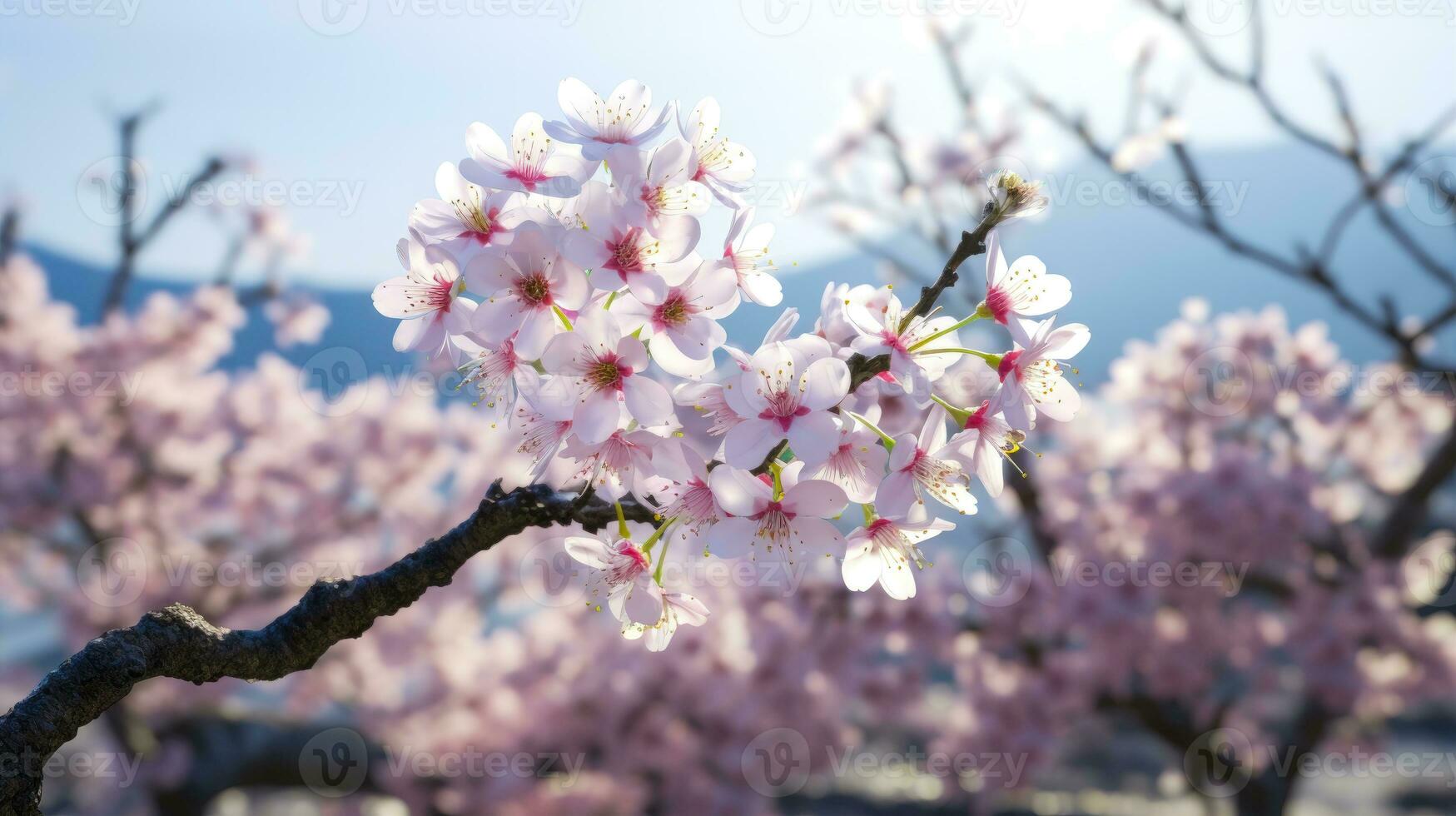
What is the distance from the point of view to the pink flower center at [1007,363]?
0.93 meters

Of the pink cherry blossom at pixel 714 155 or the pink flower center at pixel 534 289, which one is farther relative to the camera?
the pink cherry blossom at pixel 714 155

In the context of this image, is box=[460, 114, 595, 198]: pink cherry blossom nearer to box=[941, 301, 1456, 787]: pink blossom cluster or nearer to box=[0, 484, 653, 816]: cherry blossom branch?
box=[0, 484, 653, 816]: cherry blossom branch

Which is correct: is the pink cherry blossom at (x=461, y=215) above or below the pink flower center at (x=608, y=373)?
above

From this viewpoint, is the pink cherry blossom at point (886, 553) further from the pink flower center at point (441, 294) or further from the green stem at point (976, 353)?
the pink flower center at point (441, 294)

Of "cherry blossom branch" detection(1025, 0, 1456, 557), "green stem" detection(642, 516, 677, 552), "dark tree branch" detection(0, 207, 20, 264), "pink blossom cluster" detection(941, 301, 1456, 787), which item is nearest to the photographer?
"green stem" detection(642, 516, 677, 552)

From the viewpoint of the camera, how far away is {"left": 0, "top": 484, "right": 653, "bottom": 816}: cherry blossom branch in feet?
3.30

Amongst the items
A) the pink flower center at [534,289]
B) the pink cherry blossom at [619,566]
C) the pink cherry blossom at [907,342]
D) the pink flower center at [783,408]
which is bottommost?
the pink cherry blossom at [619,566]

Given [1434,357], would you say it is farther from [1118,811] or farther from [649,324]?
[1118,811]

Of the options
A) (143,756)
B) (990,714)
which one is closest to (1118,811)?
(990,714)

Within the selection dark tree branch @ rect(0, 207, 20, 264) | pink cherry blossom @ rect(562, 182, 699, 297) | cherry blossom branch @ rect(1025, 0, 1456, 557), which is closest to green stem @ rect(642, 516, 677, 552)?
pink cherry blossom @ rect(562, 182, 699, 297)

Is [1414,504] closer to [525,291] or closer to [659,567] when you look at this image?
[659,567]

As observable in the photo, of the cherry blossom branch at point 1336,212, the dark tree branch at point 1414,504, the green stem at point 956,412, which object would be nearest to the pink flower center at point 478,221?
the green stem at point 956,412

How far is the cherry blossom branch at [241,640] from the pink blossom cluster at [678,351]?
6cm

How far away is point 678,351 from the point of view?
0.88 metres
